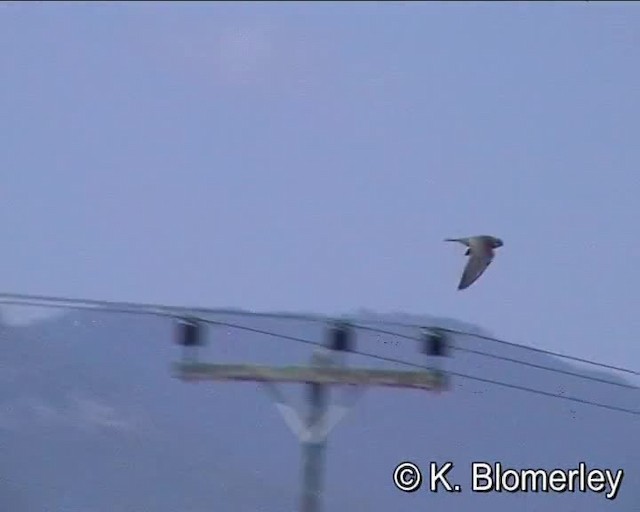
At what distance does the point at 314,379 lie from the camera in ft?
20.6

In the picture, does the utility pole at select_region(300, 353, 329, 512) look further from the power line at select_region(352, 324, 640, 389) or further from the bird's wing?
the bird's wing

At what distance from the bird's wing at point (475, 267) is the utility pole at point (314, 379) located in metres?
0.44

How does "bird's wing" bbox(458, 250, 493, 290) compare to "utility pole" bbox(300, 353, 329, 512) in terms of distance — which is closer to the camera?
"bird's wing" bbox(458, 250, 493, 290)

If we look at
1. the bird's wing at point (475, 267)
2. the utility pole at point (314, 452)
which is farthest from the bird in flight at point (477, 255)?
the utility pole at point (314, 452)

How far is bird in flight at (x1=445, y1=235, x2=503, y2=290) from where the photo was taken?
5840 millimetres

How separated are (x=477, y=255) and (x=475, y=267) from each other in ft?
0.20

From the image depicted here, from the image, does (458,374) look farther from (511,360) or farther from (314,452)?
(314,452)

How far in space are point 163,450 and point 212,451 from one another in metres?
0.24

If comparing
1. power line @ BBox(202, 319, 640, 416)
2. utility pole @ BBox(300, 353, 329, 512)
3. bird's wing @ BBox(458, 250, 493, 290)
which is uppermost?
bird's wing @ BBox(458, 250, 493, 290)

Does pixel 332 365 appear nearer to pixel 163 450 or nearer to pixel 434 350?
pixel 434 350

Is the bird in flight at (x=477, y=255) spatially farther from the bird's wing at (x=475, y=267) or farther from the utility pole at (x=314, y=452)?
the utility pole at (x=314, y=452)

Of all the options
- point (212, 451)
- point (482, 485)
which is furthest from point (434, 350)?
point (212, 451)

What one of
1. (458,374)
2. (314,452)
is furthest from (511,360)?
(314,452)

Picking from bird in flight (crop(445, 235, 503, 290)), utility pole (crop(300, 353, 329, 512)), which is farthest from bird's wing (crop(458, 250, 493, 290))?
utility pole (crop(300, 353, 329, 512))
